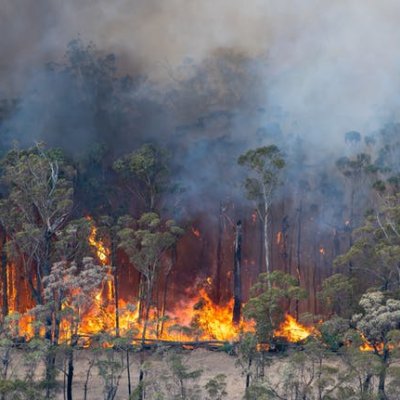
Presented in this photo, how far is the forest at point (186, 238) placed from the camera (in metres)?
38.1

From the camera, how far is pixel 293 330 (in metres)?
50.0

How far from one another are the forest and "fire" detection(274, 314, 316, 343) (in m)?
0.15

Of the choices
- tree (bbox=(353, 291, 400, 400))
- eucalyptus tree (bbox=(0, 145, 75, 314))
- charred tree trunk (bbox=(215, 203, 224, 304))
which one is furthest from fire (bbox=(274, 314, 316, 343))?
eucalyptus tree (bbox=(0, 145, 75, 314))

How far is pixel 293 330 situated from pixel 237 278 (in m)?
6.51

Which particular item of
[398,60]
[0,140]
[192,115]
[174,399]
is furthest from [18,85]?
[174,399]

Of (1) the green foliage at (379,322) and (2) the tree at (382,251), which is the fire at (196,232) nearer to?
(2) the tree at (382,251)

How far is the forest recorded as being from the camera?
125 ft

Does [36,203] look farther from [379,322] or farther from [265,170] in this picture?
[379,322]

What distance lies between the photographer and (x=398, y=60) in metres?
68.2

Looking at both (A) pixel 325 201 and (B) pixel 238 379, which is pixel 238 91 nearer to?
(A) pixel 325 201

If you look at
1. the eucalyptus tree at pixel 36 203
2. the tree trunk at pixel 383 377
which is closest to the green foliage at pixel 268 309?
the tree trunk at pixel 383 377

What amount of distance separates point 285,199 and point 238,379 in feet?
59.8

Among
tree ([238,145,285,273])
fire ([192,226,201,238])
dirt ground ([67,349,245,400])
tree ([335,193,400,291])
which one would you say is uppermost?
tree ([238,145,285,273])

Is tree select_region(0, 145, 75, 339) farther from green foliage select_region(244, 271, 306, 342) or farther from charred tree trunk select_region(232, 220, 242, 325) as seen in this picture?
charred tree trunk select_region(232, 220, 242, 325)
